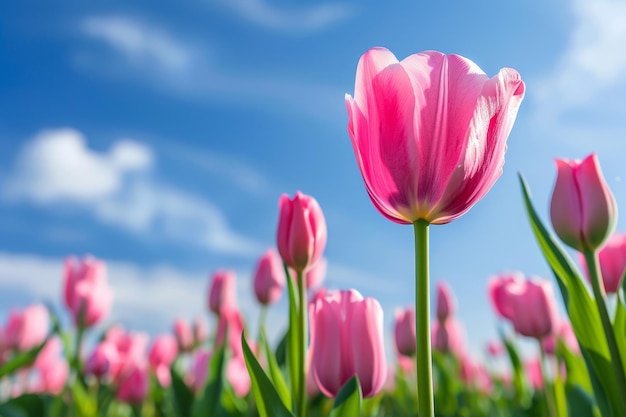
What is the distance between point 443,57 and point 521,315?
1978 mm

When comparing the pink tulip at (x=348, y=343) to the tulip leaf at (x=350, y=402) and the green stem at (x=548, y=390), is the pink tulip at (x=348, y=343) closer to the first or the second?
the tulip leaf at (x=350, y=402)

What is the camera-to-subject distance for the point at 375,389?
149 centimetres

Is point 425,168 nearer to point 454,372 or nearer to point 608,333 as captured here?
point 608,333

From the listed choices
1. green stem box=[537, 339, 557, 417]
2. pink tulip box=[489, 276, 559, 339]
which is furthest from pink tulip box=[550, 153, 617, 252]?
pink tulip box=[489, 276, 559, 339]

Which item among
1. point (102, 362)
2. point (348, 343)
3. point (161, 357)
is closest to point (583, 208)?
point (348, 343)

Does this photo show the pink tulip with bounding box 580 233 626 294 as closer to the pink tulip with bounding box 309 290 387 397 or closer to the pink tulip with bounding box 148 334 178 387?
→ the pink tulip with bounding box 309 290 387 397

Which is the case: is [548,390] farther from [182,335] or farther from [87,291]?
[182,335]

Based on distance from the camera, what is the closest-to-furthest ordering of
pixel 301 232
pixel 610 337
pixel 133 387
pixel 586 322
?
pixel 610 337
pixel 586 322
pixel 301 232
pixel 133 387

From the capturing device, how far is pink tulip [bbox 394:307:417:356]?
146 inches


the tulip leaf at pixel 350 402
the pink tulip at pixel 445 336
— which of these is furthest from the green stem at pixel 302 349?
the pink tulip at pixel 445 336

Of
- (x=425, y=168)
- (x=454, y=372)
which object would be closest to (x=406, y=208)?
(x=425, y=168)

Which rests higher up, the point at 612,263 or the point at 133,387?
the point at 612,263

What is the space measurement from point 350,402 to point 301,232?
0.68 metres

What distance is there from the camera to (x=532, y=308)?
8.86ft
